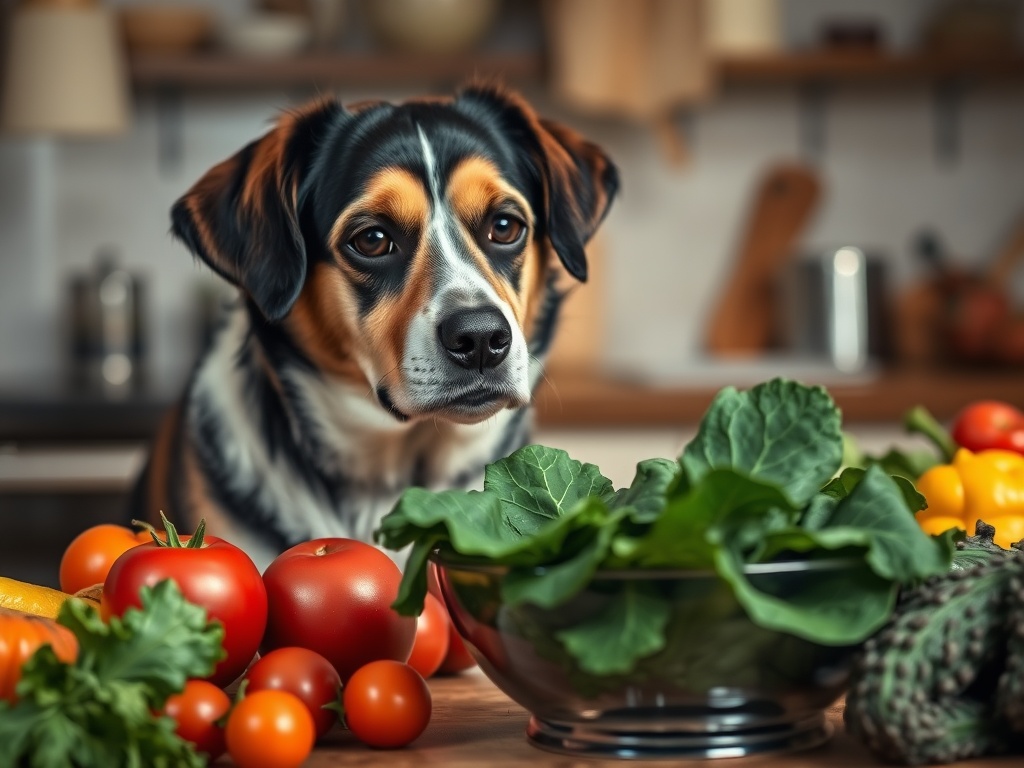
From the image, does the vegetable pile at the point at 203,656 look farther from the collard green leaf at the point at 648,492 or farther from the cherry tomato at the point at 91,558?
the collard green leaf at the point at 648,492

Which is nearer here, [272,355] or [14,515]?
[272,355]

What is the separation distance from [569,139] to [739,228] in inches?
83.3

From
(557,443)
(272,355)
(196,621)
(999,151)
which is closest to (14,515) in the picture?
(557,443)

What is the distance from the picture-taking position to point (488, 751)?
74 cm

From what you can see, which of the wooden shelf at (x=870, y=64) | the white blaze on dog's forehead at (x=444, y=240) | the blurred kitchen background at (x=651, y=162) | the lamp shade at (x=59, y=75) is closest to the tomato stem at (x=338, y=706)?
the white blaze on dog's forehead at (x=444, y=240)

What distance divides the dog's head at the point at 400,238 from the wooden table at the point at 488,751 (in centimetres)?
52

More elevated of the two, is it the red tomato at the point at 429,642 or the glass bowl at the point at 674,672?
the glass bowl at the point at 674,672

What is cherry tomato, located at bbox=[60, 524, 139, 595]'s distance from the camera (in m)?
0.90

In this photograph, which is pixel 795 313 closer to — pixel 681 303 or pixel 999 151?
pixel 681 303

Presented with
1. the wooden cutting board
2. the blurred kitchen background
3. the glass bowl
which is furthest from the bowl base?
the wooden cutting board

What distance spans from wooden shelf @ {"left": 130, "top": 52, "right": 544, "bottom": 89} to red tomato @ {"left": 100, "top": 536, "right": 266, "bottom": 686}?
2594 mm

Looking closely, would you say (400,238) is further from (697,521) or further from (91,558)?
(697,521)

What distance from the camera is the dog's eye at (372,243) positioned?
1395 mm

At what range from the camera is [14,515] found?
2811mm
